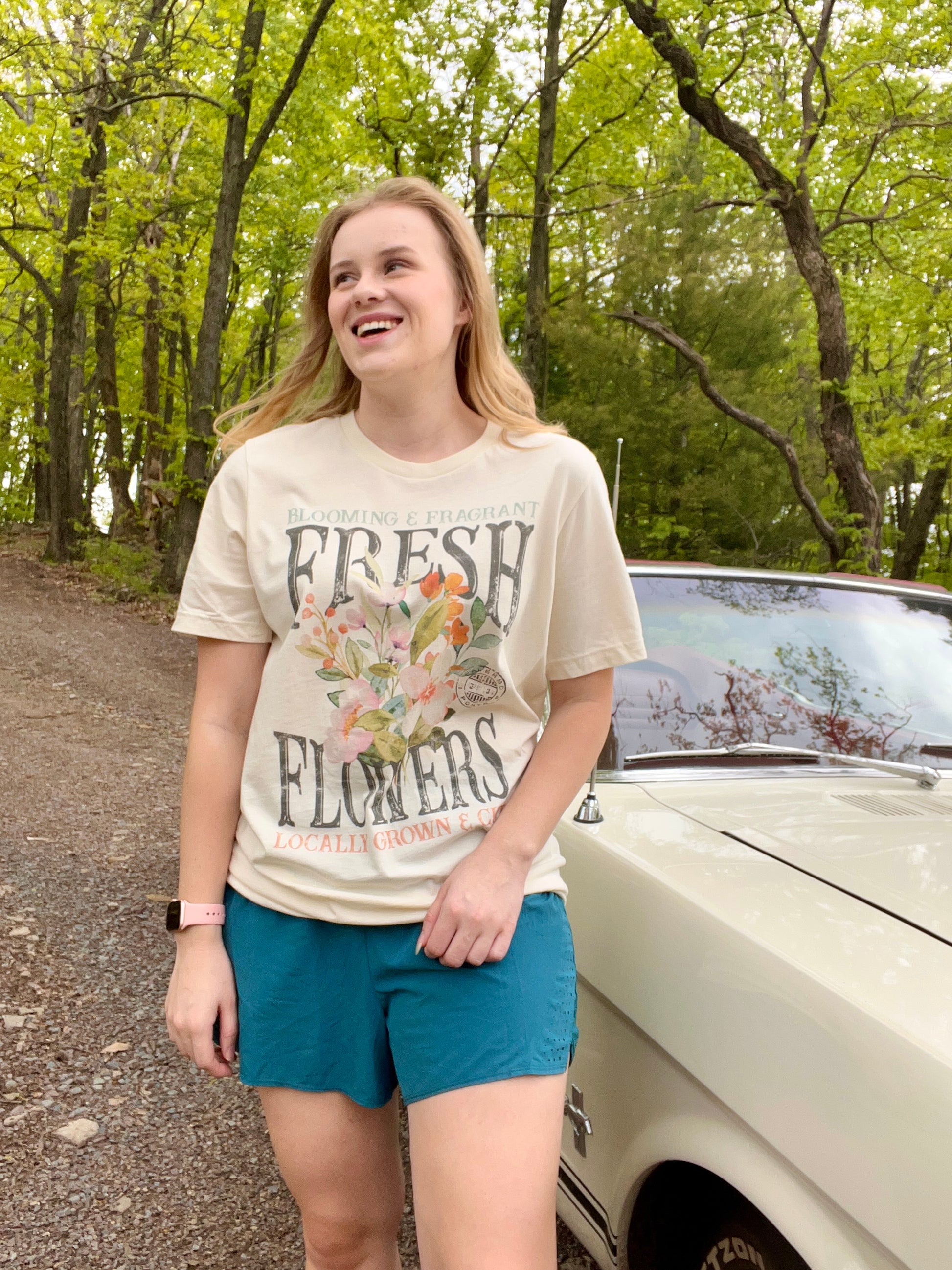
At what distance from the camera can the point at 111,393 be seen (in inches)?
800

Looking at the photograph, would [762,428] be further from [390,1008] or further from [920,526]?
[390,1008]

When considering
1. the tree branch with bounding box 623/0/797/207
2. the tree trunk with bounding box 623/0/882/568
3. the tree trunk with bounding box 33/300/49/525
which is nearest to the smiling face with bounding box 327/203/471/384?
the tree trunk with bounding box 623/0/882/568

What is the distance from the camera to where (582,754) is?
171 centimetres

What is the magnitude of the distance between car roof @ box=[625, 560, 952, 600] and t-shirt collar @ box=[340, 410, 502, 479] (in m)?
1.24

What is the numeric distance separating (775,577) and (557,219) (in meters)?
20.1

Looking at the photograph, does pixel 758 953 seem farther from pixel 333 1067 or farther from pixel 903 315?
pixel 903 315

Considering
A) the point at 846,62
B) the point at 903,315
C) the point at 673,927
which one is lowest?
the point at 673,927

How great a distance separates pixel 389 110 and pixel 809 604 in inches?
643

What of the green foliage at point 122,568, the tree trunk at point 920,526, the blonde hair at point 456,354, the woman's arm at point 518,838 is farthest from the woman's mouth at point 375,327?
the tree trunk at point 920,526

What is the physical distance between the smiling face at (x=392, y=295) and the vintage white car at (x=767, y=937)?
0.98 metres

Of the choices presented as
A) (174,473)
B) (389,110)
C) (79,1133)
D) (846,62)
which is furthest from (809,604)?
(389,110)

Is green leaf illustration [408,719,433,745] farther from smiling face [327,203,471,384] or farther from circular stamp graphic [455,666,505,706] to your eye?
smiling face [327,203,471,384]

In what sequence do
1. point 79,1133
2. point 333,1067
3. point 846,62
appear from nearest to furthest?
point 333,1067 < point 79,1133 < point 846,62

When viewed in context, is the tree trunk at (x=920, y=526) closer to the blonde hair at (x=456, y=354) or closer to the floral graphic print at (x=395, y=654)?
the blonde hair at (x=456, y=354)
